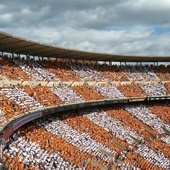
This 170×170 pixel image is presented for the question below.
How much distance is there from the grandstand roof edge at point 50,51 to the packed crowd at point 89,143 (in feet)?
26.6

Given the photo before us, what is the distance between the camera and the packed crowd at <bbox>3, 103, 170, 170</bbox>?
25.2 metres

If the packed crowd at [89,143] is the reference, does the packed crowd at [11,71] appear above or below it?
above

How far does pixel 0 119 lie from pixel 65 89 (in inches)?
715

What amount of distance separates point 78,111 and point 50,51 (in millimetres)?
8658

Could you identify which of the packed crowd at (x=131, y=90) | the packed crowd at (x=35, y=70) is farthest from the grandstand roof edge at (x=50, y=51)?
the packed crowd at (x=131, y=90)

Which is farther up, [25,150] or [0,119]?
[0,119]

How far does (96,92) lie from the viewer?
148ft

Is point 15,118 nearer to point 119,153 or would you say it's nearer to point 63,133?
point 63,133

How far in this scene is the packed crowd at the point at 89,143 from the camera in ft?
82.8

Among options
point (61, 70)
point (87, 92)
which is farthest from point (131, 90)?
point (61, 70)

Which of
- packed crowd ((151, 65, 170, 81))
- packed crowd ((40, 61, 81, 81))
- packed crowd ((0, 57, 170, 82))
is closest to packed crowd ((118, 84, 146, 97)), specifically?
packed crowd ((0, 57, 170, 82))

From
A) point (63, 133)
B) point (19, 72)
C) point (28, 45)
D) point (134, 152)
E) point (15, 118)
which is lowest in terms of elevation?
point (134, 152)

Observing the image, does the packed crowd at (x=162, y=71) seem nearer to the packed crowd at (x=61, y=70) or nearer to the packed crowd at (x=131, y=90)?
the packed crowd at (x=131, y=90)

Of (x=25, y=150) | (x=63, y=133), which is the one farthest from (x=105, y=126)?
(x=25, y=150)
